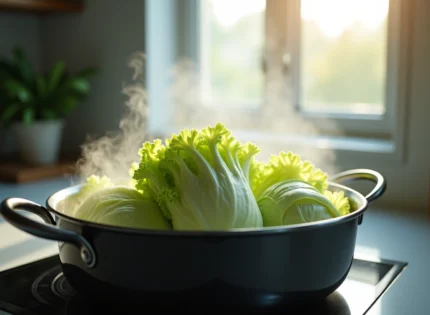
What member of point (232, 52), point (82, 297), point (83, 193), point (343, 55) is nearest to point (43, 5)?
point (232, 52)

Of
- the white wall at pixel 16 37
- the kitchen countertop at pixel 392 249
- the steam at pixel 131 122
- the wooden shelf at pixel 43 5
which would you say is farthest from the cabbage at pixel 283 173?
the white wall at pixel 16 37

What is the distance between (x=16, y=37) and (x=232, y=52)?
28.3 inches

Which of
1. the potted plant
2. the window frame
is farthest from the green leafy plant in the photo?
the window frame

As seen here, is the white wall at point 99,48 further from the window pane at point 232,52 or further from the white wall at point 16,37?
the window pane at point 232,52

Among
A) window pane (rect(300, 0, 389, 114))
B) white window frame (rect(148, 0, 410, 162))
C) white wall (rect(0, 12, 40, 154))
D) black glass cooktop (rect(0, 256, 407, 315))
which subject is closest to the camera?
black glass cooktop (rect(0, 256, 407, 315))

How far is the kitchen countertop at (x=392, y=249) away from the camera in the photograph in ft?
2.48

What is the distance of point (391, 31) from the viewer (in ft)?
4.87

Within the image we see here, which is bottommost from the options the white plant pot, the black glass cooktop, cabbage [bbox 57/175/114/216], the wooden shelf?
the black glass cooktop

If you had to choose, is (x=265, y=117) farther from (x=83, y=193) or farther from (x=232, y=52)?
(x=83, y=193)

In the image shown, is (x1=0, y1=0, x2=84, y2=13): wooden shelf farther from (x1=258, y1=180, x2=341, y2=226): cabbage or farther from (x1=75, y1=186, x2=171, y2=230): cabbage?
(x1=258, y1=180, x2=341, y2=226): cabbage

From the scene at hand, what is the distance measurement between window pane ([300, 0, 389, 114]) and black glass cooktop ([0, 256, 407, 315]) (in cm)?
81

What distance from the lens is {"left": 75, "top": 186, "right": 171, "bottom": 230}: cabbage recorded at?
0.67m

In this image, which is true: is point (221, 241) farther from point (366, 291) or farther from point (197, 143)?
point (366, 291)

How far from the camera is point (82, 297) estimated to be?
0.75 m
